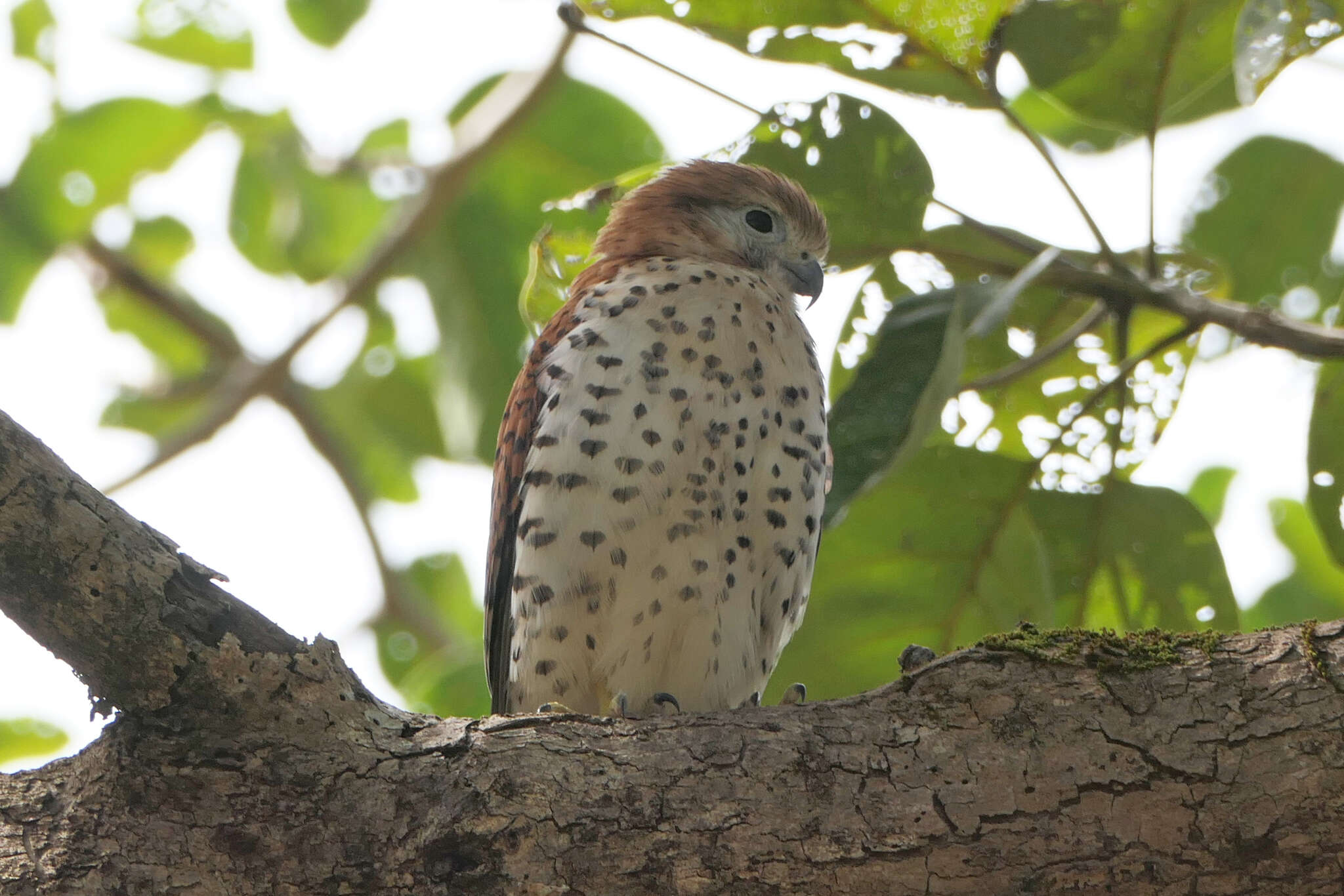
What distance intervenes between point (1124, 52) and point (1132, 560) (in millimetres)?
1653

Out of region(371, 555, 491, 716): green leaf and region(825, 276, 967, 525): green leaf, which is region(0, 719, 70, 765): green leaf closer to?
region(371, 555, 491, 716): green leaf

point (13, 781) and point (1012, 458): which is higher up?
point (1012, 458)

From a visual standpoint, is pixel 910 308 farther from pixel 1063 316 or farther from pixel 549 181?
pixel 549 181

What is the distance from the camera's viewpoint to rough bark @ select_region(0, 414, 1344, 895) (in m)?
2.67

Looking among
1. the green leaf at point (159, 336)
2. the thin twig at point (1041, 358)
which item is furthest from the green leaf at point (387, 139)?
the thin twig at point (1041, 358)

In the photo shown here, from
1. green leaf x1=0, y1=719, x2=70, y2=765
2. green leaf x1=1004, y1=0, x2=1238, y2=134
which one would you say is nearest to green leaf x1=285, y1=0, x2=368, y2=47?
green leaf x1=0, y1=719, x2=70, y2=765

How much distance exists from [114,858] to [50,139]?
508cm

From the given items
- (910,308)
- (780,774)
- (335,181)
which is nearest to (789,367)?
(910,308)

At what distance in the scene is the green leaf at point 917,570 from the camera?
4.40 m

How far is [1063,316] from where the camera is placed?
15.9 ft

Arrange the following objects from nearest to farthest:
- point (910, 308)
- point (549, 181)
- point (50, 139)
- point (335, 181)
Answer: point (910, 308) → point (50, 139) → point (549, 181) → point (335, 181)

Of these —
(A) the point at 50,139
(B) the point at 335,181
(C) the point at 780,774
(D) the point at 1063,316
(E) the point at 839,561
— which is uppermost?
(B) the point at 335,181

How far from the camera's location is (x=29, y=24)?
6766mm

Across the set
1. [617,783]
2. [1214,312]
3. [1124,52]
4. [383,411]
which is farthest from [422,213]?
[617,783]
